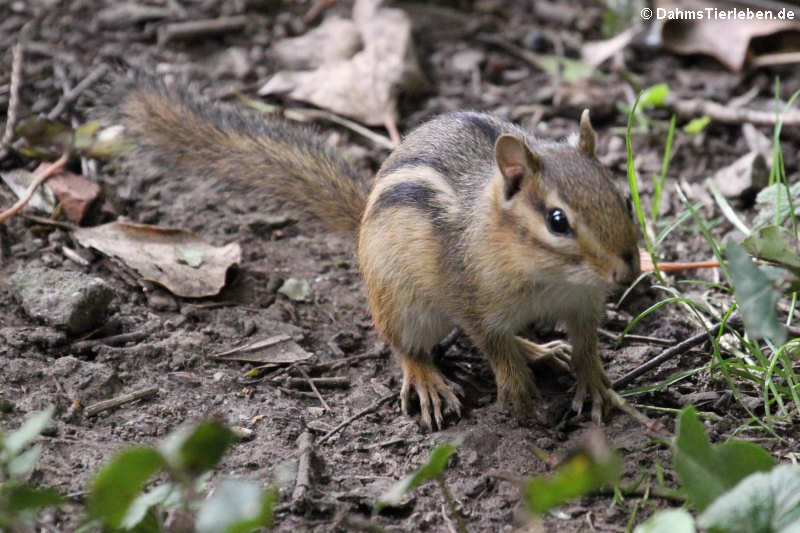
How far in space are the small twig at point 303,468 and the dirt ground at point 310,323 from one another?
3 cm

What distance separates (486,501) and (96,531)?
1.15m

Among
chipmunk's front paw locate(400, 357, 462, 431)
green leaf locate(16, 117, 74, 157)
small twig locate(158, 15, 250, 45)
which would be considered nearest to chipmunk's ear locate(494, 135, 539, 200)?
chipmunk's front paw locate(400, 357, 462, 431)

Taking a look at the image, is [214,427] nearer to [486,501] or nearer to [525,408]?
[486,501]

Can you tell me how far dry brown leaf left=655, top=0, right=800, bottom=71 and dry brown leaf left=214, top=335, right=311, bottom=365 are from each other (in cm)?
340

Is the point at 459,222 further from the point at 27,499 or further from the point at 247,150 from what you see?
the point at 27,499

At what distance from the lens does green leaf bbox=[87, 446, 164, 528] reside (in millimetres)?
1854

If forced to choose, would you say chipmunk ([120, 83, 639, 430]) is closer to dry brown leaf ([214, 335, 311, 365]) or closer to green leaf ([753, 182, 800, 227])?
dry brown leaf ([214, 335, 311, 365])

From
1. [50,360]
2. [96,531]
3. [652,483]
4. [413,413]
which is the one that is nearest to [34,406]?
[50,360]

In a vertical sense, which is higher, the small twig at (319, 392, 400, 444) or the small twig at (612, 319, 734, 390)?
the small twig at (612, 319, 734, 390)

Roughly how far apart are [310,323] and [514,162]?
4.37ft

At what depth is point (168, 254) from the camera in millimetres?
4129

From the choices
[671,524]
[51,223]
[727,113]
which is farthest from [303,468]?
[727,113]

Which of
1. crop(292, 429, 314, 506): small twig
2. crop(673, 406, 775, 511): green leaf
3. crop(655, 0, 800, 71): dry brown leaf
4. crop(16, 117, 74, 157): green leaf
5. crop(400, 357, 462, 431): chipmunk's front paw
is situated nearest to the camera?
crop(673, 406, 775, 511): green leaf

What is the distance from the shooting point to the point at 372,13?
5977 millimetres
